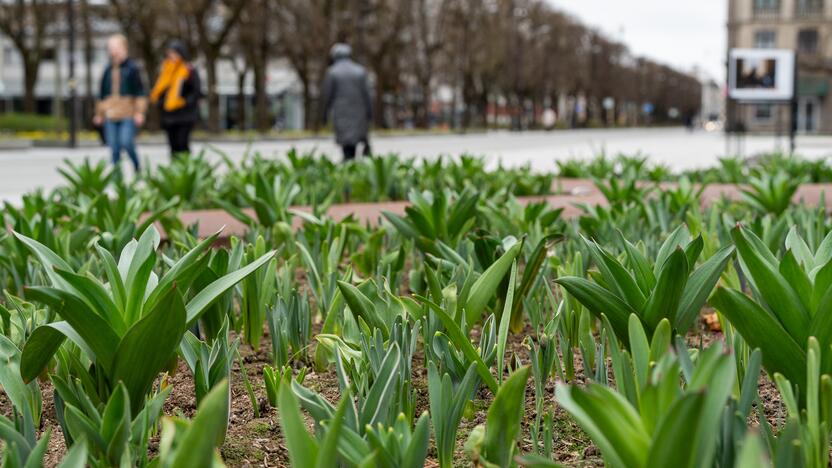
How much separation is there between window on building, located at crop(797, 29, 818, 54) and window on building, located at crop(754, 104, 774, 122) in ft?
14.1

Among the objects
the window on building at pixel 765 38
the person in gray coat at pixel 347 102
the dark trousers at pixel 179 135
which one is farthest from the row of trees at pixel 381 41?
the dark trousers at pixel 179 135

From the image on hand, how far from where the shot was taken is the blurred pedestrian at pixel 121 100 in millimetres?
12453

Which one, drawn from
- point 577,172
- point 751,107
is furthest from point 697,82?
point 577,172

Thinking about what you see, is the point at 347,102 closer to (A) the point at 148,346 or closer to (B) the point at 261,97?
(A) the point at 148,346

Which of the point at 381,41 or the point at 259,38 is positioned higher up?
the point at 381,41

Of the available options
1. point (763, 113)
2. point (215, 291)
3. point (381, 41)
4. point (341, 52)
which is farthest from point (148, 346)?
point (763, 113)

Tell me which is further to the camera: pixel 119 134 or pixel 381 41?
pixel 381 41

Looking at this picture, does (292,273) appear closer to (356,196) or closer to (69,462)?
(69,462)

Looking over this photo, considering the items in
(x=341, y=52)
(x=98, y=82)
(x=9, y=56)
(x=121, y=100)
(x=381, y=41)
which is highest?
(x=9, y=56)

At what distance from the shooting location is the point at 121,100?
495 inches

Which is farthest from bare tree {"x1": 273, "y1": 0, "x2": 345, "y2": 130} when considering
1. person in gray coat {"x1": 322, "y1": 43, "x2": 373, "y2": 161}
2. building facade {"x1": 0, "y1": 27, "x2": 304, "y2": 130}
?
person in gray coat {"x1": 322, "y1": 43, "x2": 373, "y2": 161}

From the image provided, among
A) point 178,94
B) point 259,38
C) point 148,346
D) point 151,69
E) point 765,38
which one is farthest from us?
point 765,38

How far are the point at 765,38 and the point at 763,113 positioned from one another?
5184mm

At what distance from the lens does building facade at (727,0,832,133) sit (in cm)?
7119
